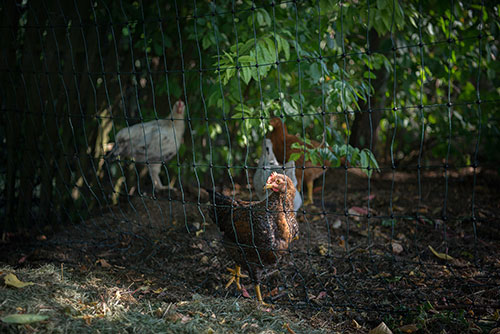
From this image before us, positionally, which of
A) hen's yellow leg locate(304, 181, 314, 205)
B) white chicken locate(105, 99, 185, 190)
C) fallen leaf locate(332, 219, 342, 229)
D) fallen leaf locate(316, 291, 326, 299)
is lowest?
fallen leaf locate(316, 291, 326, 299)

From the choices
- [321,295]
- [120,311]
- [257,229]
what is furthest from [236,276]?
[120,311]

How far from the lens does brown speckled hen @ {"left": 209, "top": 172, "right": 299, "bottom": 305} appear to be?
244 centimetres

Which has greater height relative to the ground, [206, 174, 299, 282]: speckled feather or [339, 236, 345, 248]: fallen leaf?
[206, 174, 299, 282]: speckled feather

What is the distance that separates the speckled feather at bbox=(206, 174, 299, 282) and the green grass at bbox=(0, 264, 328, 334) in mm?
265

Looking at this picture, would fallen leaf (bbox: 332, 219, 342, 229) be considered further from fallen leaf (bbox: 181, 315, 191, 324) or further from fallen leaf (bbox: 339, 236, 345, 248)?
fallen leaf (bbox: 181, 315, 191, 324)

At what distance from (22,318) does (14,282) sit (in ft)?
1.61

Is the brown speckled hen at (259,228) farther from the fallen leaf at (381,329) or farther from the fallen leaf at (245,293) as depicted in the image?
the fallen leaf at (381,329)

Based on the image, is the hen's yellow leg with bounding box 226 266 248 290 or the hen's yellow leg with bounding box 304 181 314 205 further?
the hen's yellow leg with bounding box 304 181 314 205

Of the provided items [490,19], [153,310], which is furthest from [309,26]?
[153,310]

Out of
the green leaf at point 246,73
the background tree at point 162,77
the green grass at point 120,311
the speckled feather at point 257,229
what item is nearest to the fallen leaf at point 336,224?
the background tree at point 162,77

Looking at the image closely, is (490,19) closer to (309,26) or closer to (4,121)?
(309,26)

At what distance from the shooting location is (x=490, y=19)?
10.3 ft

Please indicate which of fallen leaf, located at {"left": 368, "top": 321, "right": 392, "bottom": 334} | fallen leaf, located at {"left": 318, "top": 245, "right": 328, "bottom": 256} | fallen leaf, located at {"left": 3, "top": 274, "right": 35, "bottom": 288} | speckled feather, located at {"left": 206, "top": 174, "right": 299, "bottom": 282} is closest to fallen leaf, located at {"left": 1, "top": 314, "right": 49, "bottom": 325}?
fallen leaf, located at {"left": 3, "top": 274, "right": 35, "bottom": 288}

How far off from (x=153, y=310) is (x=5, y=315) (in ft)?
2.18
